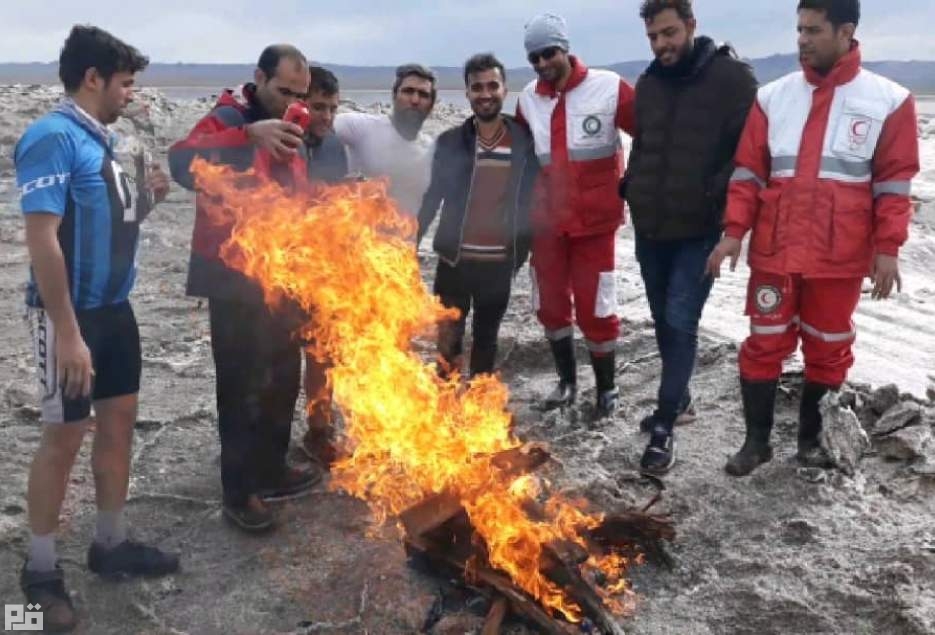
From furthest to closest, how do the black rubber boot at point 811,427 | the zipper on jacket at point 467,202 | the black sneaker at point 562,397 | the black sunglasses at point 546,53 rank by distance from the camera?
the black sneaker at point 562,397
the zipper on jacket at point 467,202
the black sunglasses at point 546,53
the black rubber boot at point 811,427

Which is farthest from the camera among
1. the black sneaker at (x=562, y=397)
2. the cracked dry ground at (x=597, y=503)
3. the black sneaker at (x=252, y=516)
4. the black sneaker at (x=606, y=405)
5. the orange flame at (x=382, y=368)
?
the black sneaker at (x=562, y=397)

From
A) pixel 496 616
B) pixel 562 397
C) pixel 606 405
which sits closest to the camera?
pixel 496 616

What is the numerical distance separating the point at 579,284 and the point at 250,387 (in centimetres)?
234

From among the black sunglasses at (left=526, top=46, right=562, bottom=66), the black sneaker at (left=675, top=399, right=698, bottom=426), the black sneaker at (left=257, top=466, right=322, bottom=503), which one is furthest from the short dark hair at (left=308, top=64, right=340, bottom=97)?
the black sneaker at (left=675, top=399, right=698, bottom=426)

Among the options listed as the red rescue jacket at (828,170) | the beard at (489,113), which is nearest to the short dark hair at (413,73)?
the beard at (489,113)

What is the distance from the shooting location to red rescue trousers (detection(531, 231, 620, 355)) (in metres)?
5.54

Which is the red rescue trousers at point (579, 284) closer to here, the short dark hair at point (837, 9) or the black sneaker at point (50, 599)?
the short dark hair at point (837, 9)

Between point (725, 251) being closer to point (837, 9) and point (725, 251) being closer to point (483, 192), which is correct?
point (837, 9)

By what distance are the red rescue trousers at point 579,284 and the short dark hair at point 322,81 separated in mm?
1715

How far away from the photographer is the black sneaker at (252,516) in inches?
173

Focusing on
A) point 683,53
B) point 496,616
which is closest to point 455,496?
point 496,616

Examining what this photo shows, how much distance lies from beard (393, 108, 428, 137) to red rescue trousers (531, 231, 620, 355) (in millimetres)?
1106

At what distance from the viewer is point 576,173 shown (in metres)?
5.36

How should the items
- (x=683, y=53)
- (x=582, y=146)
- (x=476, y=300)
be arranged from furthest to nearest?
(x=476, y=300), (x=582, y=146), (x=683, y=53)
